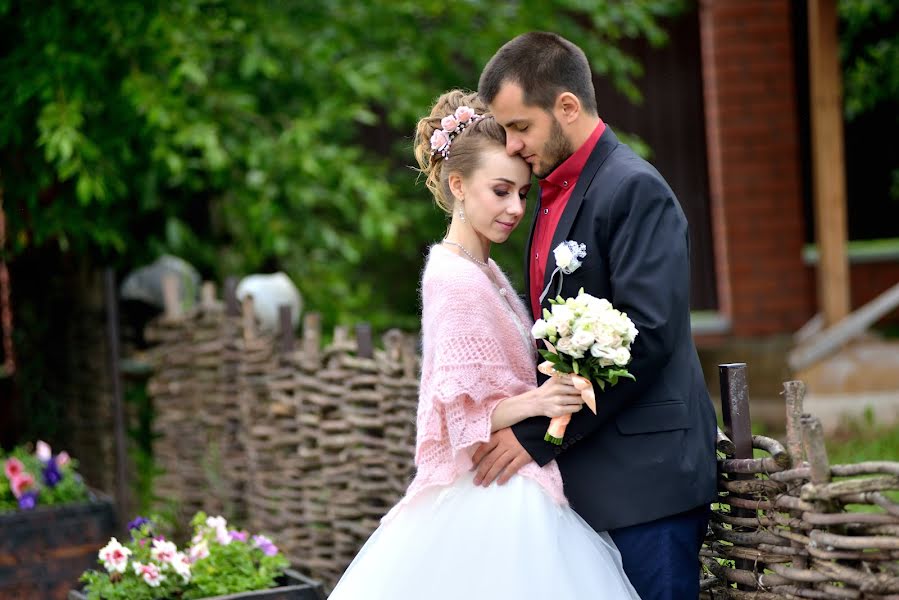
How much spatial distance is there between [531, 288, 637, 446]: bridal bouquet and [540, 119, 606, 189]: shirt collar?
42 centimetres

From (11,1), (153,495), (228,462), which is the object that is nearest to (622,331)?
(228,462)

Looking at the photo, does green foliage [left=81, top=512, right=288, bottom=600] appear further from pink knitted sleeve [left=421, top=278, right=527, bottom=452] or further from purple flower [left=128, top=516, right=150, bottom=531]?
pink knitted sleeve [left=421, top=278, right=527, bottom=452]

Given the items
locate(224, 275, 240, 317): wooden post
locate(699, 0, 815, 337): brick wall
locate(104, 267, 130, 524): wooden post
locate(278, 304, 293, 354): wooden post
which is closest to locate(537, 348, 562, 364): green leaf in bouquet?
locate(278, 304, 293, 354): wooden post

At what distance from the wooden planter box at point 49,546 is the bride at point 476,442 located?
2.86 metres

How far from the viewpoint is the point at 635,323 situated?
291cm

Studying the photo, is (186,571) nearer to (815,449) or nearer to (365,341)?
(365,341)

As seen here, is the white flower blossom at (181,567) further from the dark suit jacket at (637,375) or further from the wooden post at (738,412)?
the wooden post at (738,412)

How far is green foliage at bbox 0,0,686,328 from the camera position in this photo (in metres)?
6.60

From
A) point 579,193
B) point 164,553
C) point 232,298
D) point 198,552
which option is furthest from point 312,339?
point 579,193

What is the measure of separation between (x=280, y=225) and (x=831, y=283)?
4110 mm

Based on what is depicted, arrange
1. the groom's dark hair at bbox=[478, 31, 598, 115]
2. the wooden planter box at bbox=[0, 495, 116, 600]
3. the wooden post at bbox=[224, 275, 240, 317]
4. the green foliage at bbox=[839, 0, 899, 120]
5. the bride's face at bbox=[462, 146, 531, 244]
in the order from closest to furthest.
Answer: the groom's dark hair at bbox=[478, 31, 598, 115]
the bride's face at bbox=[462, 146, 531, 244]
the wooden planter box at bbox=[0, 495, 116, 600]
the wooden post at bbox=[224, 275, 240, 317]
the green foliage at bbox=[839, 0, 899, 120]

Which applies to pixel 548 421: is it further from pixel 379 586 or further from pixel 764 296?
pixel 764 296

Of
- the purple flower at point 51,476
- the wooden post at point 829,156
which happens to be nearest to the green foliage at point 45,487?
the purple flower at point 51,476

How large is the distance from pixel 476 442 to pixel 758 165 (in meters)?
7.62
